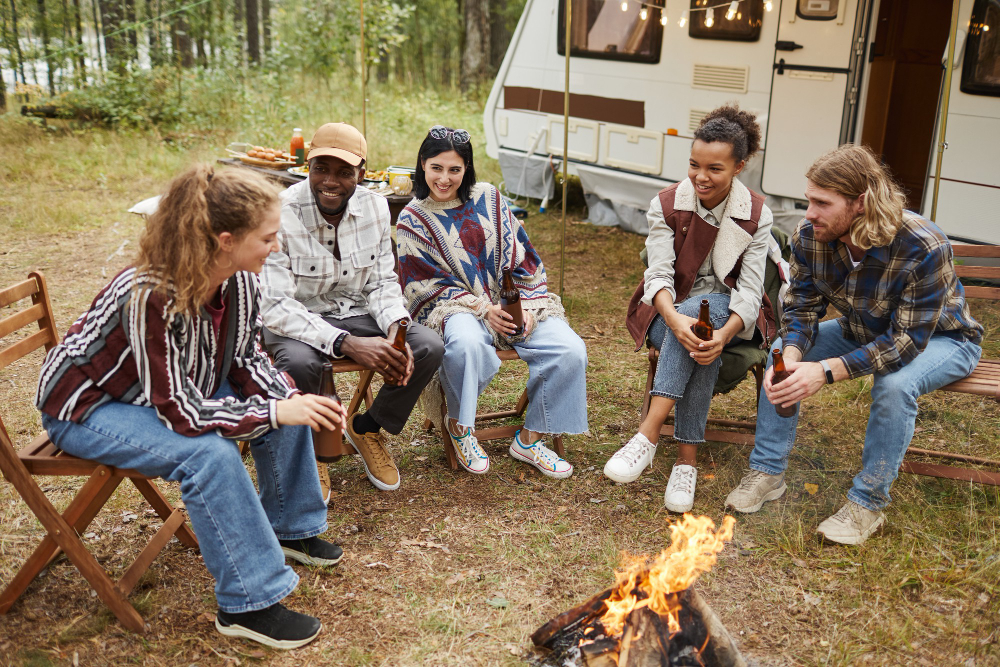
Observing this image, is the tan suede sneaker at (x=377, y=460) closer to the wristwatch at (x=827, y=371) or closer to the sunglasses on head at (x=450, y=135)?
the sunglasses on head at (x=450, y=135)

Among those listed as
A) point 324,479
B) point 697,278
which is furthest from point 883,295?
point 324,479

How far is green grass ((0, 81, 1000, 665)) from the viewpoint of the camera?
2611 millimetres

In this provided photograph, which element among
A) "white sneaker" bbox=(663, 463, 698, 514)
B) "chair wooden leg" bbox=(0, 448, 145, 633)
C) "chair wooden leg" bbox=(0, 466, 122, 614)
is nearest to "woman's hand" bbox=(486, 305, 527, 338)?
"white sneaker" bbox=(663, 463, 698, 514)

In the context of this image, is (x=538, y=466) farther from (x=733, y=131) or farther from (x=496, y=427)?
(x=733, y=131)

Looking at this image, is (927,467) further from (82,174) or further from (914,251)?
(82,174)

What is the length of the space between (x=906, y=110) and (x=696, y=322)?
17.2 feet

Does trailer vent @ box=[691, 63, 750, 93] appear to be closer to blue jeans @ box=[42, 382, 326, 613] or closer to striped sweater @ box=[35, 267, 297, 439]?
striped sweater @ box=[35, 267, 297, 439]

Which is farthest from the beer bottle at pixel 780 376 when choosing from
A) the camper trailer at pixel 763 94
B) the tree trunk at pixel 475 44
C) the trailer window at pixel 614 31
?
the tree trunk at pixel 475 44

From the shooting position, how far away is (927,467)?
3428mm

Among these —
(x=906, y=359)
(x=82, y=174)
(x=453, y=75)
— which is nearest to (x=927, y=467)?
(x=906, y=359)

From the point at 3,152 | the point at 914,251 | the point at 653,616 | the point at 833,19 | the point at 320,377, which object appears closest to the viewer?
the point at 653,616

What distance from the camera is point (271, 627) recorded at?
8.39ft

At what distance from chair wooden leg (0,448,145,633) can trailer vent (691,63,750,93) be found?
18.4ft

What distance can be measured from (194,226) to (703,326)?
1983mm
